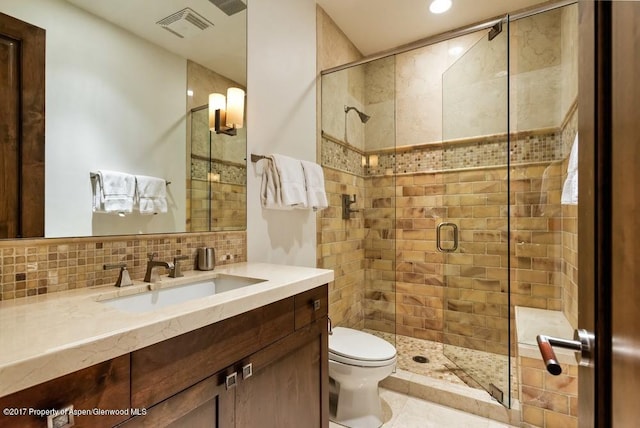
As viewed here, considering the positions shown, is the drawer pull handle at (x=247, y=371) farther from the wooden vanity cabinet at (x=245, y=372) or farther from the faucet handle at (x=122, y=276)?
the faucet handle at (x=122, y=276)

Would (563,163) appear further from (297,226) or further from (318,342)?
(318,342)

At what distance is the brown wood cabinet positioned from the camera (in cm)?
70

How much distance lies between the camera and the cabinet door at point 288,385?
992 mm

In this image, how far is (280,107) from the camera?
1.99m

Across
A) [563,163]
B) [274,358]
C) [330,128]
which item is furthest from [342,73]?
[274,358]

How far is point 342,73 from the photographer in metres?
2.50

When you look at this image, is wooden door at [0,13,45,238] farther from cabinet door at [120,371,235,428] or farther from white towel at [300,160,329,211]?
white towel at [300,160,329,211]

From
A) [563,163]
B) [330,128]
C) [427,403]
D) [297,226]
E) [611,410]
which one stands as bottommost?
[427,403]

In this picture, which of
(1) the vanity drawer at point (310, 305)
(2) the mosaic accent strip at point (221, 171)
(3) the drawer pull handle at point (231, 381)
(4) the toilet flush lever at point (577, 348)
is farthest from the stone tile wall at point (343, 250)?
(4) the toilet flush lever at point (577, 348)

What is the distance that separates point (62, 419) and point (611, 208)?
995 millimetres

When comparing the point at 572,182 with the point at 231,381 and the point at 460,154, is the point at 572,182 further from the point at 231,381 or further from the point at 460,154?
the point at 231,381

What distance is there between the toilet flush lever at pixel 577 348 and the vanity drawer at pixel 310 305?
80 cm

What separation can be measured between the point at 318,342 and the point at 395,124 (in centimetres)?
218

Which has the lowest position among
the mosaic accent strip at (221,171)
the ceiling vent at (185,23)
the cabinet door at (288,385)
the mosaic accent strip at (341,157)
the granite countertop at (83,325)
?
the cabinet door at (288,385)
